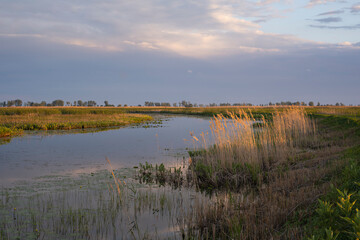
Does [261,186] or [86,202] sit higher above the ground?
[86,202]

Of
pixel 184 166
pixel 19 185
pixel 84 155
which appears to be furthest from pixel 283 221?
pixel 84 155

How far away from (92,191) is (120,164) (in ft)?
15.2

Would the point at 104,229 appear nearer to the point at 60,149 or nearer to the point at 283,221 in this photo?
the point at 283,221

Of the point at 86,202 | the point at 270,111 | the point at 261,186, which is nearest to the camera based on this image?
the point at 86,202

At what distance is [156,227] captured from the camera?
21.2ft

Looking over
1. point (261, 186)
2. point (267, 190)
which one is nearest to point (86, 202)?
point (267, 190)

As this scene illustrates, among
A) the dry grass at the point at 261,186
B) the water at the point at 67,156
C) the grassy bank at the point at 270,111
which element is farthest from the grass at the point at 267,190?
the water at the point at 67,156

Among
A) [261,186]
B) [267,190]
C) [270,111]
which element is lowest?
[261,186]

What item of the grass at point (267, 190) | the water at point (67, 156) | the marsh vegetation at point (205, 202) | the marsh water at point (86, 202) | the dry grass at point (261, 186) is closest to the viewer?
the grass at point (267, 190)

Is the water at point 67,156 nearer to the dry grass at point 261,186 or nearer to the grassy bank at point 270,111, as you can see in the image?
the dry grass at point 261,186

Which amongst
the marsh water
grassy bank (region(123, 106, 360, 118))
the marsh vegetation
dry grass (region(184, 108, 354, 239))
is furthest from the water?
grassy bank (region(123, 106, 360, 118))

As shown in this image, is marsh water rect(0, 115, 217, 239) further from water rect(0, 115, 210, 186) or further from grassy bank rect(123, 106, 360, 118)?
grassy bank rect(123, 106, 360, 118)

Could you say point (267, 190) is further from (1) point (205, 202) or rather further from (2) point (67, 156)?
(2) point (67, 156)

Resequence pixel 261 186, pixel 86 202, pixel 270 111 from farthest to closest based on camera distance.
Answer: pixel 270 111 → pixel 261 186 → pixel 86 202
